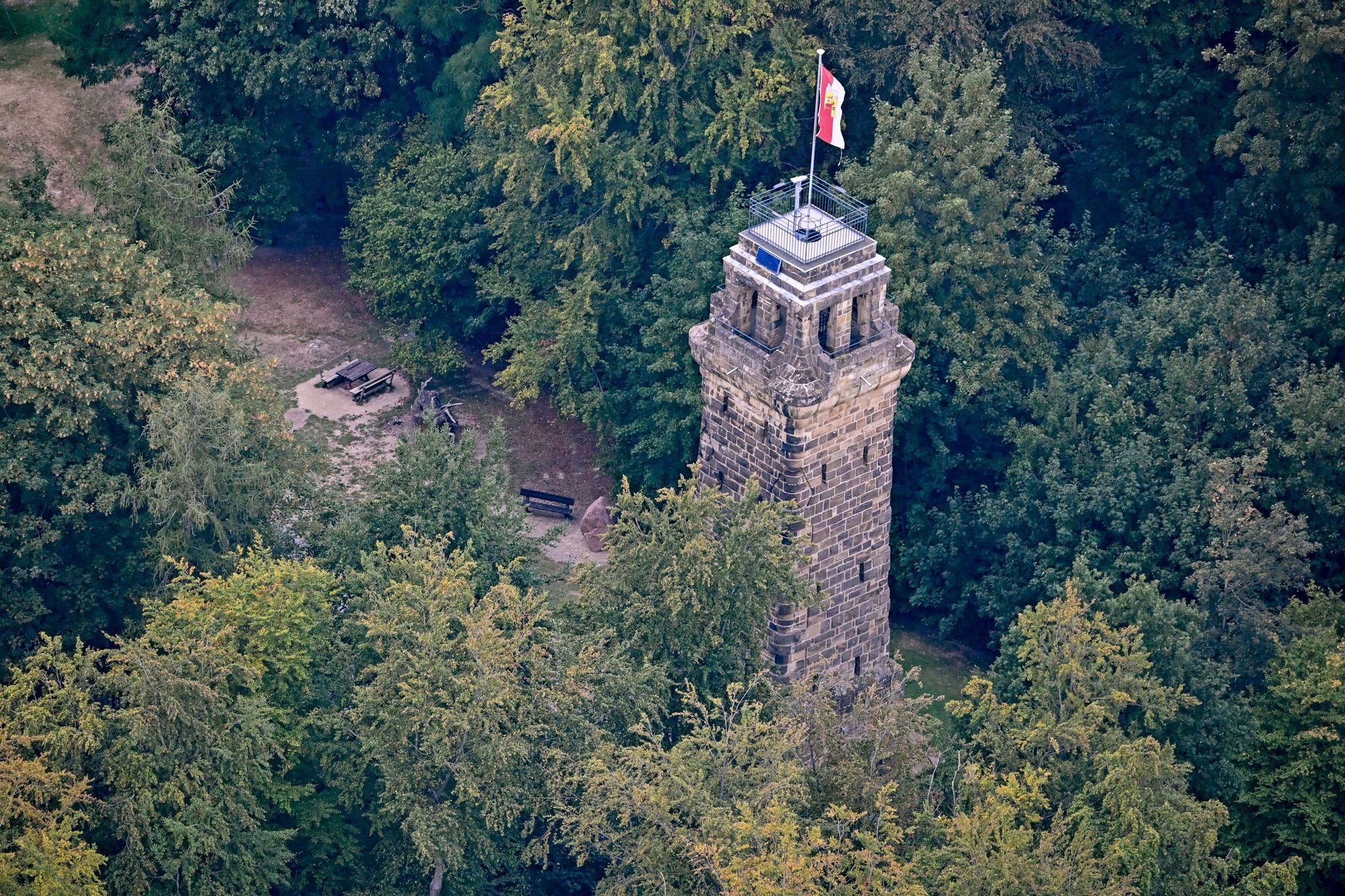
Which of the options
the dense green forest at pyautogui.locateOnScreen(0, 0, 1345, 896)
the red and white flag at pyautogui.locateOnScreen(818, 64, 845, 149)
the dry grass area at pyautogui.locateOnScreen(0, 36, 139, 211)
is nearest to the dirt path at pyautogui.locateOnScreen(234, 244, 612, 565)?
the dense green forest at pyautogui.locateOnScreen(0, 0, 1345, 896)

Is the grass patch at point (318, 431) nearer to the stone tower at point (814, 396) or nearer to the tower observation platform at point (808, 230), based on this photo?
the stone tower at point (814, 396)

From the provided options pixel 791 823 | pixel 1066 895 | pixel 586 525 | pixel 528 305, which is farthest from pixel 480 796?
pixel 528 305

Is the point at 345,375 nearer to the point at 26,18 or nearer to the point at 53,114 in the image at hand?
the point at 53,114

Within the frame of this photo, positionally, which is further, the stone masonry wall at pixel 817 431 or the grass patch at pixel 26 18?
the grass patch at pixel 26 18

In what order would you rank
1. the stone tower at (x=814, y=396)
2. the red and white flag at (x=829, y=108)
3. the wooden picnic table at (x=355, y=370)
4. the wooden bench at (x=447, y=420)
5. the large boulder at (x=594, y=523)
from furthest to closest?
1. the wooden picnic table at (x=355, y=370)
2. the wooden bench at (x=447, y=420)
3. the large boulder at (x=594, y=523)
4. the red and white flag at (x=829, y=108)
5. the stone tower at (x=814, y=396)

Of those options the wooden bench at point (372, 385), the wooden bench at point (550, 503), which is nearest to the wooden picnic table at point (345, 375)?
the wooden bench at point (372, 385)

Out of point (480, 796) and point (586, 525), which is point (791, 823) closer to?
point (480, 796)

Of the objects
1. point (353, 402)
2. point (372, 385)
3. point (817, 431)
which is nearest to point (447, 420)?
point (372, 385)
